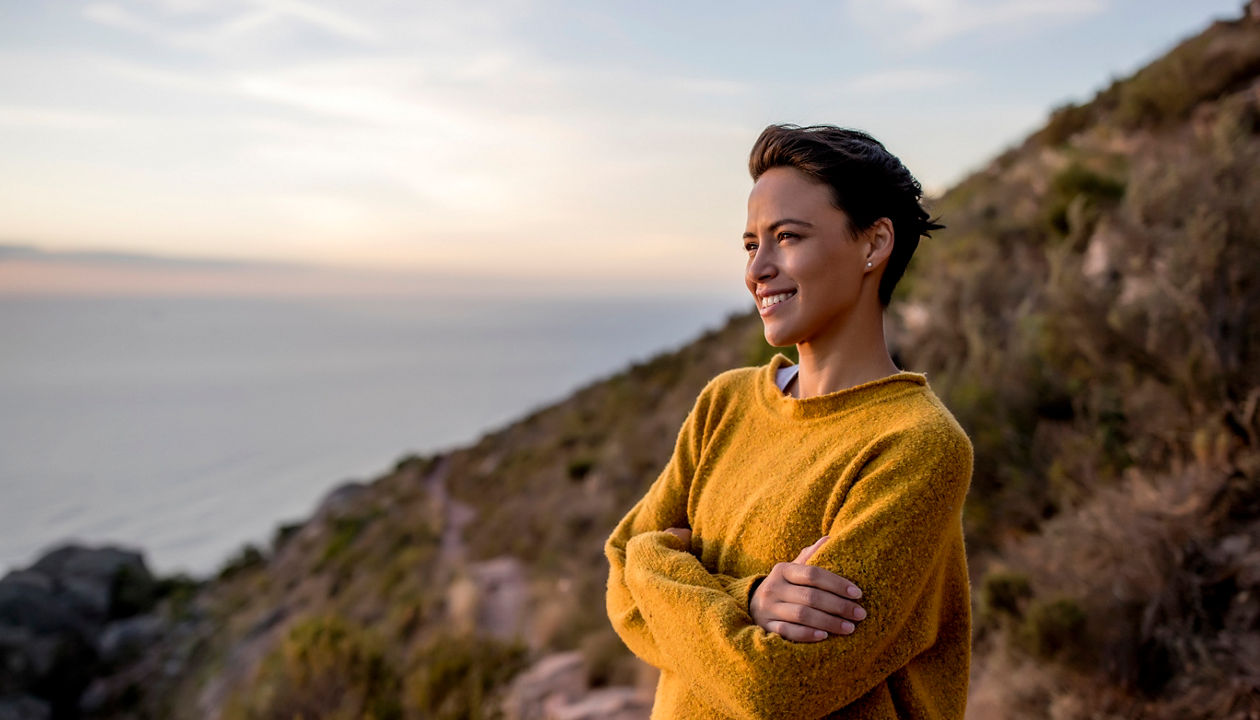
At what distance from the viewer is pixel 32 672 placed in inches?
682

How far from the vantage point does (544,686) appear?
5977mm

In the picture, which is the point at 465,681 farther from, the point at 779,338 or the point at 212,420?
the point at 212,420

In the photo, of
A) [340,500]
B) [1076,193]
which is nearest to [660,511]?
[1076,193]

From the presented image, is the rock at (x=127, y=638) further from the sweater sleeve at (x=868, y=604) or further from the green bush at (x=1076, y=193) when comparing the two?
the sweater sleeve at (x=868, y=604)

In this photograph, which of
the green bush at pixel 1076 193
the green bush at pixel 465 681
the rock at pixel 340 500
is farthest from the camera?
the rock at pixel 340 500

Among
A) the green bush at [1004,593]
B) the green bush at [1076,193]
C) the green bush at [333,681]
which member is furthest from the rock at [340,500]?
the green bush at [1004,593]

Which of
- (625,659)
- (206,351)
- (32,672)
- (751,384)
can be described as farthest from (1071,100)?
(206,351)

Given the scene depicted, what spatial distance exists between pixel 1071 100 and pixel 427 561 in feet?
49.9

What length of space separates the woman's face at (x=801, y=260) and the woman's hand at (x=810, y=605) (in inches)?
16.0

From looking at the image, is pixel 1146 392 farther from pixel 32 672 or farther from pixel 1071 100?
pixel 32 672

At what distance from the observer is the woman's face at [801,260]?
1337 millimetres

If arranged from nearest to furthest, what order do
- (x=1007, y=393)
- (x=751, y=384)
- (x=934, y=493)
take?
(x=934, y=493), (x=751, y=384), (x=1007, y=393)

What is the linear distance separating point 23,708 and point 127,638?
433 centimetres

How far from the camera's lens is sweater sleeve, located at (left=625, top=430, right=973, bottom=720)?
3.72ft
